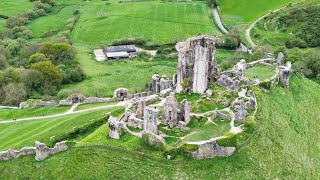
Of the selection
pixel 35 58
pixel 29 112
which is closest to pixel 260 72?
pixel 29 112

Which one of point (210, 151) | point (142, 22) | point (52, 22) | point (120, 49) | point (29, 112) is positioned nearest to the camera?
point (210, 151)

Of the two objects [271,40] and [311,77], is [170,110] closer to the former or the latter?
[311,77]

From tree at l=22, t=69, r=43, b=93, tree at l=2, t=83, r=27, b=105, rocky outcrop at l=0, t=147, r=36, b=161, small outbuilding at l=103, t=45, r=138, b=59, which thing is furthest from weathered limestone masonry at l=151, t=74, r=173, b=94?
small outbuilding at l=103, t=45, r=138, b=59

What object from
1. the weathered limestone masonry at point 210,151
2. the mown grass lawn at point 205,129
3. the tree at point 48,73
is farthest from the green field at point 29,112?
the weathered limestone masonry at point 210,151

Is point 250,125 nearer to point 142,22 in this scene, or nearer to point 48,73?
point 48,73

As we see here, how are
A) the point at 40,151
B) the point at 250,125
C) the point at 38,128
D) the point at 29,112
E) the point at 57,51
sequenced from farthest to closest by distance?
the point at 57,51 < the point at 29,112 < the point at 38,128 < the point at 250,125 < the point at 40,151

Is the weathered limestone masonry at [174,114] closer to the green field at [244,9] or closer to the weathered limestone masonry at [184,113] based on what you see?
the weathered limestone masonry at [184,113]

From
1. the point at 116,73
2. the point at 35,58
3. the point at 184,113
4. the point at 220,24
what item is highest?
the point at 184,113

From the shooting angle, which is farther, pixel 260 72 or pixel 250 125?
pixel 260 72
